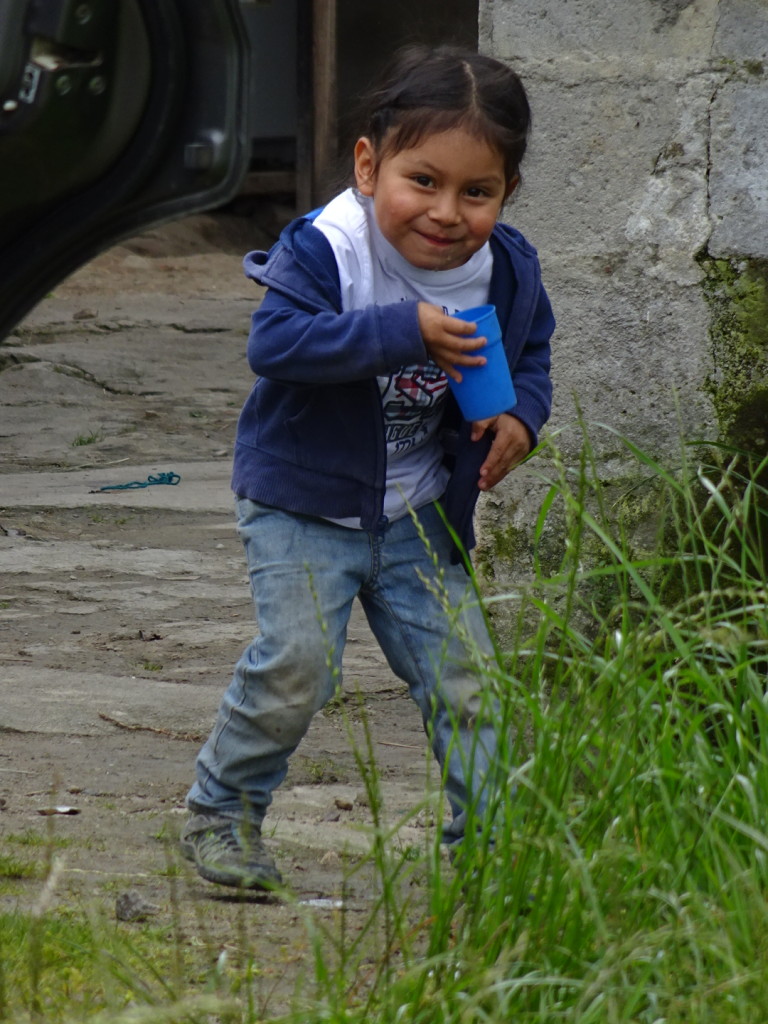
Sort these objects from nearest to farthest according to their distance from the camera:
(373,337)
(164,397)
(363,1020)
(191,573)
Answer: (363,1020), (373,337), (191,573), (164,397)

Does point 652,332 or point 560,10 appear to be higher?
point 560,10

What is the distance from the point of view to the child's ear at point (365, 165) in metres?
2.54

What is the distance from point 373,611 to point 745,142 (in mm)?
1268

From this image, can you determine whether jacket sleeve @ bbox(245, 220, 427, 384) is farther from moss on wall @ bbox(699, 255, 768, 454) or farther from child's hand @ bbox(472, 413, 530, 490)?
moss on wall @ bbox(699, 255, 768, 454)

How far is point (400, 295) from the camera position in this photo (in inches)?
102

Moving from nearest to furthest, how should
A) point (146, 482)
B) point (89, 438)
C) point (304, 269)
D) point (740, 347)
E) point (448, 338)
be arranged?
point (448, 338) → point (304, 269) → point (740, 347) → point (146, 482) → point (89, 438)

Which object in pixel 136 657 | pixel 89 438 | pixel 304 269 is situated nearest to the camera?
pixel 304 269

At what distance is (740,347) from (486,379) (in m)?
1.01

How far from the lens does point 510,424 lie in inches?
101

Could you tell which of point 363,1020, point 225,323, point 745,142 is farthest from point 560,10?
point 225,323

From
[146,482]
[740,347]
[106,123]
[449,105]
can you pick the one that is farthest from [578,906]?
[146,482]

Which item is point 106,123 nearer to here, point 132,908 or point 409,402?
point 409,402

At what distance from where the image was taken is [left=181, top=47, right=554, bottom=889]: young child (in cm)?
242

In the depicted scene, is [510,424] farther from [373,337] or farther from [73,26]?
[73,26]
